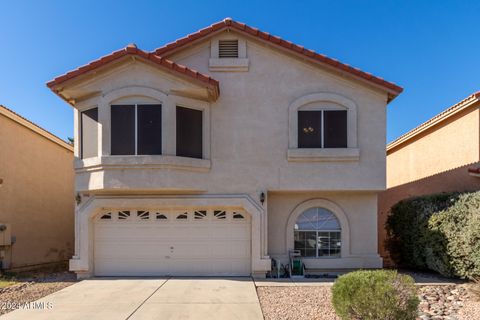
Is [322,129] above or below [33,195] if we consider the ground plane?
above

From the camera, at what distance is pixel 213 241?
11.6 m

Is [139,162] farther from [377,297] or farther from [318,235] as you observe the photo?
[377,297]

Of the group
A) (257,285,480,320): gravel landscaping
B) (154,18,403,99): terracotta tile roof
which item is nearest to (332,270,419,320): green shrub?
(257,285,480,320): gravel landscaping

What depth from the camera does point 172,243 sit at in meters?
11.6

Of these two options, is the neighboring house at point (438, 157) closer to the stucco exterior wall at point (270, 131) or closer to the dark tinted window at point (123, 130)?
the stucco exterior wall at point (270, 131)

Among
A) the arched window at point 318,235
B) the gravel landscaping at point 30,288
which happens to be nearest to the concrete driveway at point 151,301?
the gravel landscaping at point 30,288

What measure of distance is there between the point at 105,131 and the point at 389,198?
13.5m

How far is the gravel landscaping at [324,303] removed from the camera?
7.39m

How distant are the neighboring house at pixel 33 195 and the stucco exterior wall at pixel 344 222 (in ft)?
32.8

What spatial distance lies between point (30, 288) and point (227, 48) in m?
9.76

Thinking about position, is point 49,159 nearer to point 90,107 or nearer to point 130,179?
point 90,107

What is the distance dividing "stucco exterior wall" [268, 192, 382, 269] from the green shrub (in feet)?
17.3

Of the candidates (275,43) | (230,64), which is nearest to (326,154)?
(275,43)

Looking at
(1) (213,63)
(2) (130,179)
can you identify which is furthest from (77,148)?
(1) (213,63)
